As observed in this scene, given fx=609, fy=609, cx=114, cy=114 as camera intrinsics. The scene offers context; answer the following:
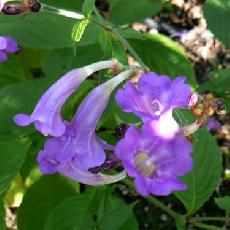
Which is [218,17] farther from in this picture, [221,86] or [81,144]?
[81,144]

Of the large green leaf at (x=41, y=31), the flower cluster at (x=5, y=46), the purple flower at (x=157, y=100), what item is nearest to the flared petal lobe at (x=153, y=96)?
the purple flower at (x=157, y=100)

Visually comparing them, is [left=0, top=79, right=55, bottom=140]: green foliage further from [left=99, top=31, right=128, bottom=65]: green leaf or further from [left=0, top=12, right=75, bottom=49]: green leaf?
[left=99, top=31, right=128, bottom=65]: green leaf

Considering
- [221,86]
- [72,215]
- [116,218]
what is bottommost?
[72,215]

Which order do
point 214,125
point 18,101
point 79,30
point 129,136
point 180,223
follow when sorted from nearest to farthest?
point 129,136 < point 79,30 < point 18,101 < point 180,223 < point 214,125

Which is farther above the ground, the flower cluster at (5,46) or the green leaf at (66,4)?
the flower cluster at (5,46)

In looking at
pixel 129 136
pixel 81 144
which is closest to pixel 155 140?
pixel 129 136

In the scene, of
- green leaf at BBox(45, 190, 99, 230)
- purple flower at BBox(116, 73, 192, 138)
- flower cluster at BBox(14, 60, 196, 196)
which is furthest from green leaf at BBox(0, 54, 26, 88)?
purple flower at BBox(116, 73, 192, 138)

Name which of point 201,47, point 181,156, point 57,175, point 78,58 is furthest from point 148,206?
point 181,156

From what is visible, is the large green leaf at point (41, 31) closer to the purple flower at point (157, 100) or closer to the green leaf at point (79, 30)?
the green leaf at point (79, 30)
